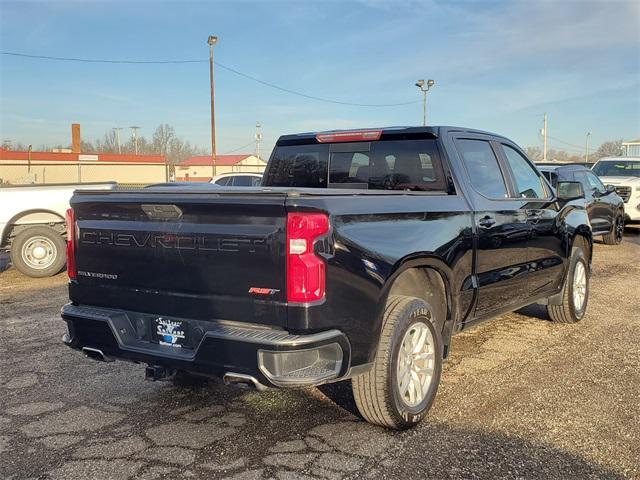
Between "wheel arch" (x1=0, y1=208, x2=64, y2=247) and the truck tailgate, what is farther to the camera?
"wheel arch" (x1=0, y1=208, x2=64, y2=247)

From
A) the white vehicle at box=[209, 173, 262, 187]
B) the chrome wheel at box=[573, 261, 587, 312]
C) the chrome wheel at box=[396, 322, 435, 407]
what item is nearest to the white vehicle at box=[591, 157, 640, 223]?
the white vehicle at box=[209, 173, 262, 187]

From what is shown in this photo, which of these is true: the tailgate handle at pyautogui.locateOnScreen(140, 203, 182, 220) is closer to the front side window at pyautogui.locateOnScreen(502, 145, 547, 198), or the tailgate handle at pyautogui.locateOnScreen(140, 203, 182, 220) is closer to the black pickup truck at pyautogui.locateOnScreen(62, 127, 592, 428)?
the black pickup truck at pyautogui.locateOnScreen(62, 127, 592, 428)

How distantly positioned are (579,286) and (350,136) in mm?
3279

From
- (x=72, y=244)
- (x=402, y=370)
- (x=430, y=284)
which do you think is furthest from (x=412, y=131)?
(x=72, y=244)

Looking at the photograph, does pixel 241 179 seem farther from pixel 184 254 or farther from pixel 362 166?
pixel 184 254

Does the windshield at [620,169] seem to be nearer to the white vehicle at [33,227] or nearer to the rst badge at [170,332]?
the white vehicle at [33,227]

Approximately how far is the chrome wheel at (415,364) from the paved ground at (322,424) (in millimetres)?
222

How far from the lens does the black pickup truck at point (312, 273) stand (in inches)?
125

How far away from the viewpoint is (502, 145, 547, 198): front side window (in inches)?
214

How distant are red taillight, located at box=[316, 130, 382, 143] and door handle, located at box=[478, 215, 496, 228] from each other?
106 cm

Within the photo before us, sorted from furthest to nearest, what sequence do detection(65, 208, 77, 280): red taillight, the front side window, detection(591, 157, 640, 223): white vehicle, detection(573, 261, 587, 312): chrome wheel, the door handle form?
detection(591, 157, 640, 223): white vehicle → detection(573, 261, 587, 312): chrome wheel → the front side window → the door handle → detection(65, 208, 77, 280): red taillight

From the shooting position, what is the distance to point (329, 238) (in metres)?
3.19

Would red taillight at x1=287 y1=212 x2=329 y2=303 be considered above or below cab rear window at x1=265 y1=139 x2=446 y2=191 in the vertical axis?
below

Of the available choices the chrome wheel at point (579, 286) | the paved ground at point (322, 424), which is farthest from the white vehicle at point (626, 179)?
the paved ground at point (322, 424)
